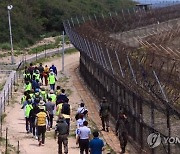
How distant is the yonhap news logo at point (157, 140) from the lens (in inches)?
543

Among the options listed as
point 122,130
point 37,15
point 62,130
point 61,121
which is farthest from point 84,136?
point 37,15

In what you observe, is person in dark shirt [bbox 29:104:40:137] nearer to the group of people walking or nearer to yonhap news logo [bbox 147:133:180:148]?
the group of people walking

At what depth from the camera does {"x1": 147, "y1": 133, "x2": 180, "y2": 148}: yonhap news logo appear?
45.3 feet

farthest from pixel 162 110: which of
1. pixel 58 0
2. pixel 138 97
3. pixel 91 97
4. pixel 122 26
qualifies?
pixel 58 0

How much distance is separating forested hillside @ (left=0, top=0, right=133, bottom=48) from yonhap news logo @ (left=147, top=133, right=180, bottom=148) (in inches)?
1443

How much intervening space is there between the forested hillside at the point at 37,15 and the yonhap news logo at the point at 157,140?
120ft

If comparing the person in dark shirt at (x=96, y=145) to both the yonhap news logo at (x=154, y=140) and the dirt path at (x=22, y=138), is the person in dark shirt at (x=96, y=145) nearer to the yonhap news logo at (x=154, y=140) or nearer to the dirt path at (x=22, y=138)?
the yonhap news logo at (x=154, y=140)

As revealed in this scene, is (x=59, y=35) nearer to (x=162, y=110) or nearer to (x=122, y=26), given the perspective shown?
(x=122, y=26)

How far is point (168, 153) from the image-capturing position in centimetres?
1359

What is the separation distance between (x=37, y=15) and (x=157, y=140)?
49.6 metres

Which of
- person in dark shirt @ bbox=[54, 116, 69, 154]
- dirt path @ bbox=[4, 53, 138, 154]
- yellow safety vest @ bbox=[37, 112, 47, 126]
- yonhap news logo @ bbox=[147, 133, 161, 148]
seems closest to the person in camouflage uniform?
dirt path @ bbox=[4, 53, 138, 154]

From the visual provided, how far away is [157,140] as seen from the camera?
14.4 meters

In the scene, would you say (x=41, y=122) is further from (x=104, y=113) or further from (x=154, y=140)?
(x=154, y=140)

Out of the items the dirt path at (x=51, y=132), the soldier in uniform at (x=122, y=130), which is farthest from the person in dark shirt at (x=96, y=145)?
the dirt path at (x=51, y=132)
